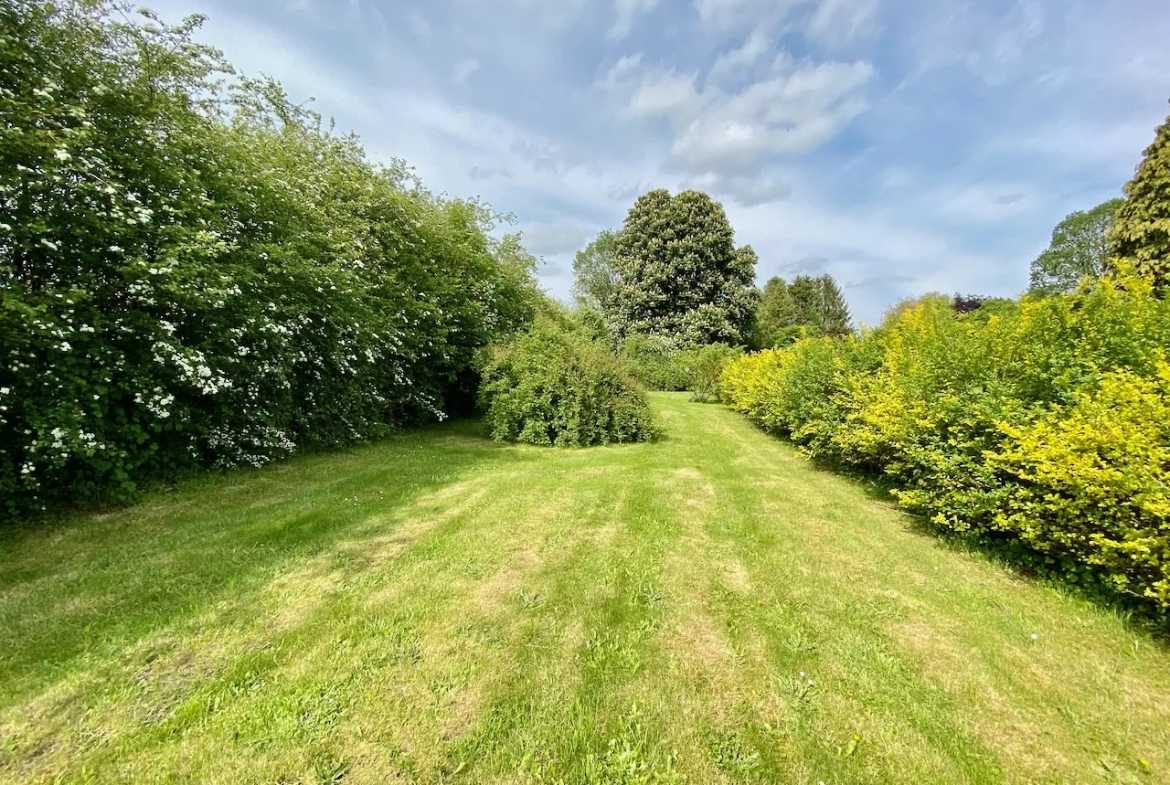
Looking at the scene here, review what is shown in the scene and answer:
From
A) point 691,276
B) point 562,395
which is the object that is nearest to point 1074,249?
point 691,276

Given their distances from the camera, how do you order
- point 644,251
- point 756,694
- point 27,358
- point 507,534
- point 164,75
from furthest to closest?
point 644,251, point 164,75, point 507,534, point 27,358, point 756,694

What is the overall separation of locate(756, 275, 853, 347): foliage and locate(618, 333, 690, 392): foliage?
15.0 m

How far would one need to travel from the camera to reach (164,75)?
5.80 m

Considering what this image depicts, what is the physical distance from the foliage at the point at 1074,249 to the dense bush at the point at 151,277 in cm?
4094

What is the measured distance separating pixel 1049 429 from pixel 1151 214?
1381 centimetres

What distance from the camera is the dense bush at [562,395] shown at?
911 cm

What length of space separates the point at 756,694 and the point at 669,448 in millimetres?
6656

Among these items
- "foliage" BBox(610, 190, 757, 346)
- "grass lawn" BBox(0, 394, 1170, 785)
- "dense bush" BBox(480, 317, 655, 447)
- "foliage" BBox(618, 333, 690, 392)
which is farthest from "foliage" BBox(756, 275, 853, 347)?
"grass lawn" BBox(0, 394, 1170, 785)

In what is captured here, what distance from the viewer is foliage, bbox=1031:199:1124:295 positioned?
1199 inches

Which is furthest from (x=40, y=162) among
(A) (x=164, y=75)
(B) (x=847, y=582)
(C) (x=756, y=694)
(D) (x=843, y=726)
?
(B) (x=847, y=582)

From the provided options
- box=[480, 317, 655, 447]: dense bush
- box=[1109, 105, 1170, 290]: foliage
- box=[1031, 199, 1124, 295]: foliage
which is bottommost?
box=[480, 317, 655, 447]: dense bush

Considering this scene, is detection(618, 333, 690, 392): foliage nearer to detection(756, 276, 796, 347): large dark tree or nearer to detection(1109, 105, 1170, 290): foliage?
detection(1109, 105, 1170, 290): foliage

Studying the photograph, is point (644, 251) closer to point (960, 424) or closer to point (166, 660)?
point (960, 424)

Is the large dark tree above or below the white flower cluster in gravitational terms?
above
